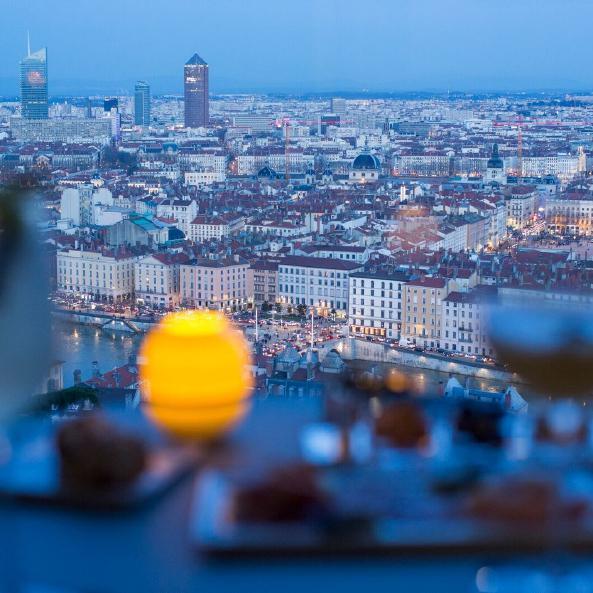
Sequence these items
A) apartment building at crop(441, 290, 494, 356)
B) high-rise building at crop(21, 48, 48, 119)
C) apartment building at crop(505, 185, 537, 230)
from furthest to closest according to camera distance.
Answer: high-rise building at crop(21, 48, 48, 119) < apartment building at crop(505, 185, 537, 230) < apartment building at crop(441, 290, 494, 356)

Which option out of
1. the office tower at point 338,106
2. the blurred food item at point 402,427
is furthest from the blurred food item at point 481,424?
the office tower at point 338,106

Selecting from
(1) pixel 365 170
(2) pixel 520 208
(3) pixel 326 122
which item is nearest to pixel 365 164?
(1) pixel 365 170

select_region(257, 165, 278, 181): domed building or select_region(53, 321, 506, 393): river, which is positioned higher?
select_region(257, 165, 278, 181): domed building

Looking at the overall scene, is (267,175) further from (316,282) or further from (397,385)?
(397,385)

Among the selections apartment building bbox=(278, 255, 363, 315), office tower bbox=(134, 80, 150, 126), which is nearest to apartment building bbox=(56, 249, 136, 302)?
apartment building bbox=(278, 255, 363, 315)

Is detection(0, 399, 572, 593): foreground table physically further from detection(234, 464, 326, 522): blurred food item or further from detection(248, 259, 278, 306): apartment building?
detection(248, 259, 278, 306): apartment building

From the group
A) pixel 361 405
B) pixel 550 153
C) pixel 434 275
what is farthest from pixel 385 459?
pixel 550 153

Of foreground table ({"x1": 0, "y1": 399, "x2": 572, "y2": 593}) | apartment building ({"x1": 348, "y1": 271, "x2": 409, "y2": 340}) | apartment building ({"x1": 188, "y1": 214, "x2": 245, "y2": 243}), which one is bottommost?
apartment building ({"x1": 348, "y1": 271, "x2": 409, "y2": 340})

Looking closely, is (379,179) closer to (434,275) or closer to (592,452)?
(434,275)
